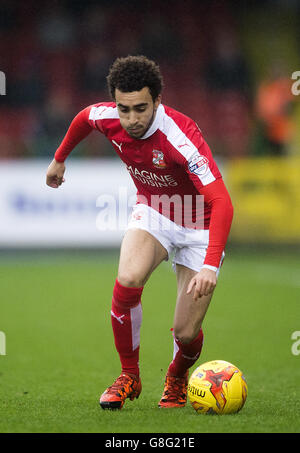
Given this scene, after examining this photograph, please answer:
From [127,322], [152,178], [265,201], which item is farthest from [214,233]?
[265,201]

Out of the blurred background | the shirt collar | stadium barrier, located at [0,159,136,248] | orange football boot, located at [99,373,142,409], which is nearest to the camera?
orange football boot, located at [99,373,142,409]

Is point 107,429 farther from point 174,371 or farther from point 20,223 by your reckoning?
point 20,223

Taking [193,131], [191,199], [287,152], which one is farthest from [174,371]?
[287,152]

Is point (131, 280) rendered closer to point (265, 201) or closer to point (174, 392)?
point (174, 392)

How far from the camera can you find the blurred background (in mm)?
14047

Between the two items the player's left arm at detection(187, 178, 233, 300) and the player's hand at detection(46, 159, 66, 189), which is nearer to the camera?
the player's left arm at detection(187, 178, 233, 300)

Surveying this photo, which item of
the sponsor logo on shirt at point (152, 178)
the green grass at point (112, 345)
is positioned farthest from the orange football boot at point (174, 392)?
the sponsor logo on shirt at point (152, 178)

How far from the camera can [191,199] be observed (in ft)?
16.5

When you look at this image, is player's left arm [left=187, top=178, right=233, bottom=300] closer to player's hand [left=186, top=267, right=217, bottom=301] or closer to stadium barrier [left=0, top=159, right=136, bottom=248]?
player's hand [left=186, top=267, right=217, bottom=301]

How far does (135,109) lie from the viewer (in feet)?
14.9

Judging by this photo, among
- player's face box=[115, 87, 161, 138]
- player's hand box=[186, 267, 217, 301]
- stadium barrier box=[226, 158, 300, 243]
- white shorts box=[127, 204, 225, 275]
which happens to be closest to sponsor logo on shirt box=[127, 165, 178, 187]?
white shorts box=[127, 204, 225, 275]

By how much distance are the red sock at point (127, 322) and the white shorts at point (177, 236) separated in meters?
0.45

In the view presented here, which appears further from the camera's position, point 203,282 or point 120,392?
point 120,392

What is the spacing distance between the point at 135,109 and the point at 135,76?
A: 19cm
